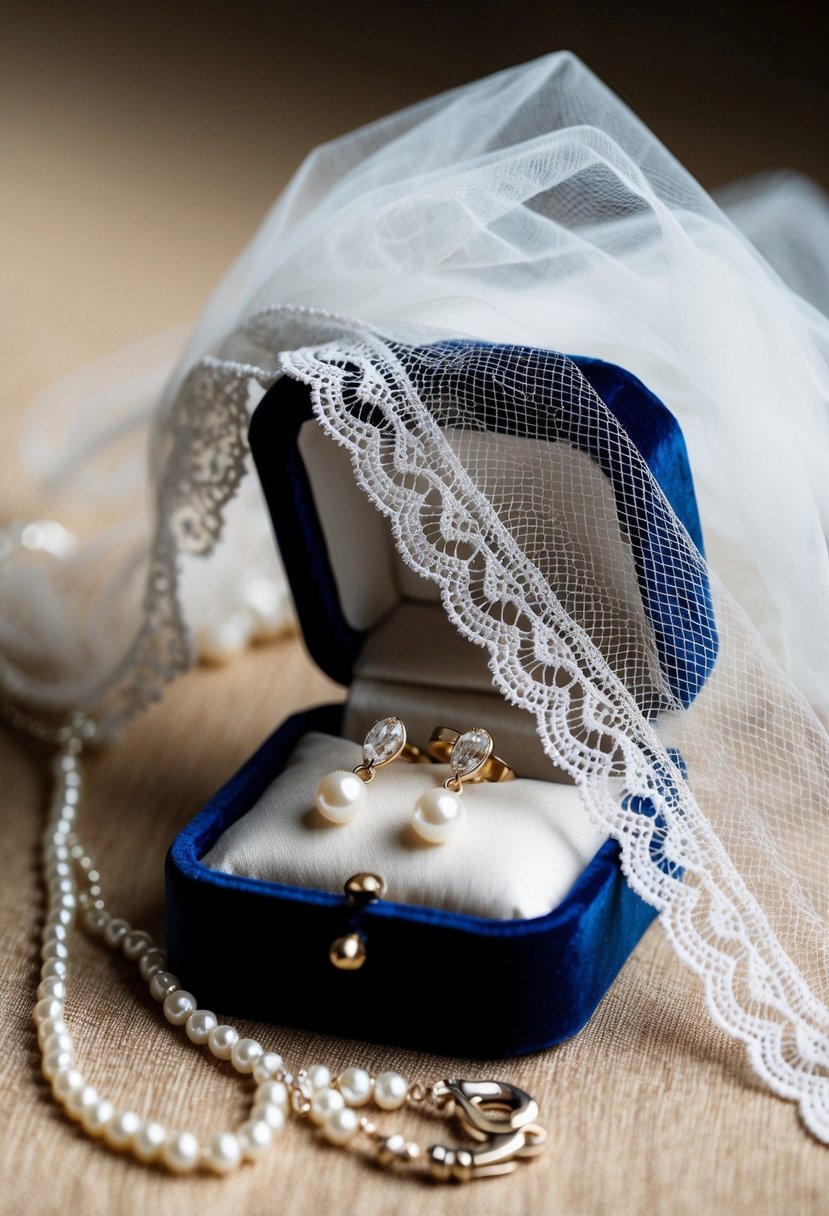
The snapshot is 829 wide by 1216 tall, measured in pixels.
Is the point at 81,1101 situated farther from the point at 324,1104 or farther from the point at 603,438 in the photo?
the point at 603,438

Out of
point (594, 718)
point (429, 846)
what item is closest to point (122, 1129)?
point (429, 846)

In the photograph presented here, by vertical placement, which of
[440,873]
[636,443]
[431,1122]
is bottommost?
[431,1122]

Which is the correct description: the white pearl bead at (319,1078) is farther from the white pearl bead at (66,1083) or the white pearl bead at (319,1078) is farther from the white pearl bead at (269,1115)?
the white pearl bead at (66,1083)

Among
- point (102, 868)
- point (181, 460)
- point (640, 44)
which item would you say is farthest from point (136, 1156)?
point (640, 44)

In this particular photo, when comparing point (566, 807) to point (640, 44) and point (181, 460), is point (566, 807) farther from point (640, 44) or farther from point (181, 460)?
point (640, 44)

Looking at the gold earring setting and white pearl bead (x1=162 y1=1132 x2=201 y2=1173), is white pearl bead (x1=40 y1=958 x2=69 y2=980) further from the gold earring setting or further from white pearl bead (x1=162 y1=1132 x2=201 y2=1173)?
the gold earring setting

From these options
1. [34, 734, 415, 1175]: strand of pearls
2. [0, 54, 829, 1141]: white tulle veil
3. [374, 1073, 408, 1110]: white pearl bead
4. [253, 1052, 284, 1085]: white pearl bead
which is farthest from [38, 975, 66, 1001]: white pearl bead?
[0, 54, 829, 1141]: white tulle veil

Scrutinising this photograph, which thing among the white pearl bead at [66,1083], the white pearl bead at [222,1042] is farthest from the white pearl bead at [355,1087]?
the white pearl bead at [66,1083]
